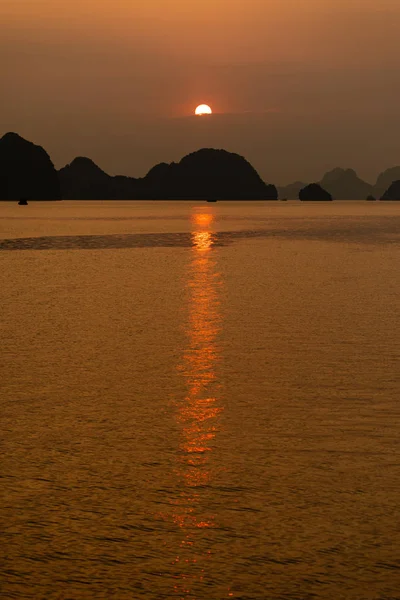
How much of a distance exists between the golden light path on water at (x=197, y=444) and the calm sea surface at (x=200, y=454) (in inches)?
0.9

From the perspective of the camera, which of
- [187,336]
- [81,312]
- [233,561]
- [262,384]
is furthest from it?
[81,312]

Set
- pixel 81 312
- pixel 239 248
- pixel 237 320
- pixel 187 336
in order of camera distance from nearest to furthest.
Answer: pixel 187 336
pixel 237 320
pixel 81 312
pixel 239 248

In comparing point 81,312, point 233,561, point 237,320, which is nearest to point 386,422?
point 233,561

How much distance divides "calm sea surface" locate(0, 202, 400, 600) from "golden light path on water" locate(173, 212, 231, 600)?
22mm

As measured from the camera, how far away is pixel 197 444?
35.2 feet

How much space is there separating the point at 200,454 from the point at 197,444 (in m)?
0.46

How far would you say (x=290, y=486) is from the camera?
29.7ft

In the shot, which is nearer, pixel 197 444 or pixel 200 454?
pixel 200 454

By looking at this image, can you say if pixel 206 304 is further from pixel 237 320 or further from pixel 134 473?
pixel 134 473

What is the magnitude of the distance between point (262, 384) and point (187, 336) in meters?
5.51

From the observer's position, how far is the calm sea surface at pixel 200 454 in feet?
22.8

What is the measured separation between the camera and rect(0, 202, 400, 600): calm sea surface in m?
6.96

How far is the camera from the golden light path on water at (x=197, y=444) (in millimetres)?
7051

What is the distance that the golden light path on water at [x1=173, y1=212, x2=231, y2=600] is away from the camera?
278 inches
